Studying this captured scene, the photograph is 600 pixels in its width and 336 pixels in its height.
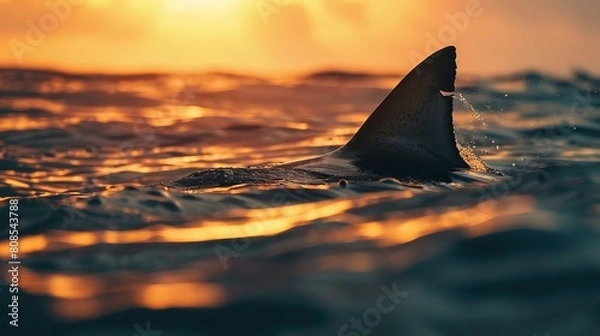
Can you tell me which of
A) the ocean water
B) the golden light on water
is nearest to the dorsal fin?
the ocean water

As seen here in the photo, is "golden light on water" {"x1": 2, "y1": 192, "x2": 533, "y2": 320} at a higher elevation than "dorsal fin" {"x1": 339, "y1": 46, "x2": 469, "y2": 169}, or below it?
below

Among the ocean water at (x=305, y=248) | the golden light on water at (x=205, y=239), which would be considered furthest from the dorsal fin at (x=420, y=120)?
the golden light on water at (x=205, y=239)

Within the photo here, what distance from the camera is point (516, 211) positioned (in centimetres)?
784

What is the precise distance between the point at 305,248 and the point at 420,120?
3.10 metres

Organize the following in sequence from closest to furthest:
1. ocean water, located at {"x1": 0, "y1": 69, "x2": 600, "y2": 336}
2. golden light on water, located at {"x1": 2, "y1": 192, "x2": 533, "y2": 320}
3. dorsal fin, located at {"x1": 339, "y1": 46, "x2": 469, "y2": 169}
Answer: ocean water, located at {"x1": 0, "y1": 69, "x2": 600, "y2": 336}
golden light on water, located at {"x1": 2, "y1": 192, "x2": 533, "y2": 320}
dorsal fin, located at {"x1": 339, "y1": 46, "x2": 469, "y2": 169}

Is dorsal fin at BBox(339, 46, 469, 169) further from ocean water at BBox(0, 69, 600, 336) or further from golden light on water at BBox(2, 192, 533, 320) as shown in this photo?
golden light on water at BBox(2, 192, 533, 320)

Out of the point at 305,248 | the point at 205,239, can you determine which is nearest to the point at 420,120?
the point at 305,248

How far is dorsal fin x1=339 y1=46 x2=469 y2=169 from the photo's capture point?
31.0 feet

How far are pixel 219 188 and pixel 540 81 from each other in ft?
60.2

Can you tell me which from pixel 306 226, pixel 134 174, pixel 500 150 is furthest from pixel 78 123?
pixel 306 226

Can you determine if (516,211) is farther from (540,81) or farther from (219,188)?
(540,81)

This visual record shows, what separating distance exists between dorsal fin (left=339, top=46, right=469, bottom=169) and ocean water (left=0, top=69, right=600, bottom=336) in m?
0.55

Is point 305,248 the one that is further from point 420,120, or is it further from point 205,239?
point 420,120

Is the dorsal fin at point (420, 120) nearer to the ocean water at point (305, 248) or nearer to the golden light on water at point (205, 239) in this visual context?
the ocean water at point (305, 248)
